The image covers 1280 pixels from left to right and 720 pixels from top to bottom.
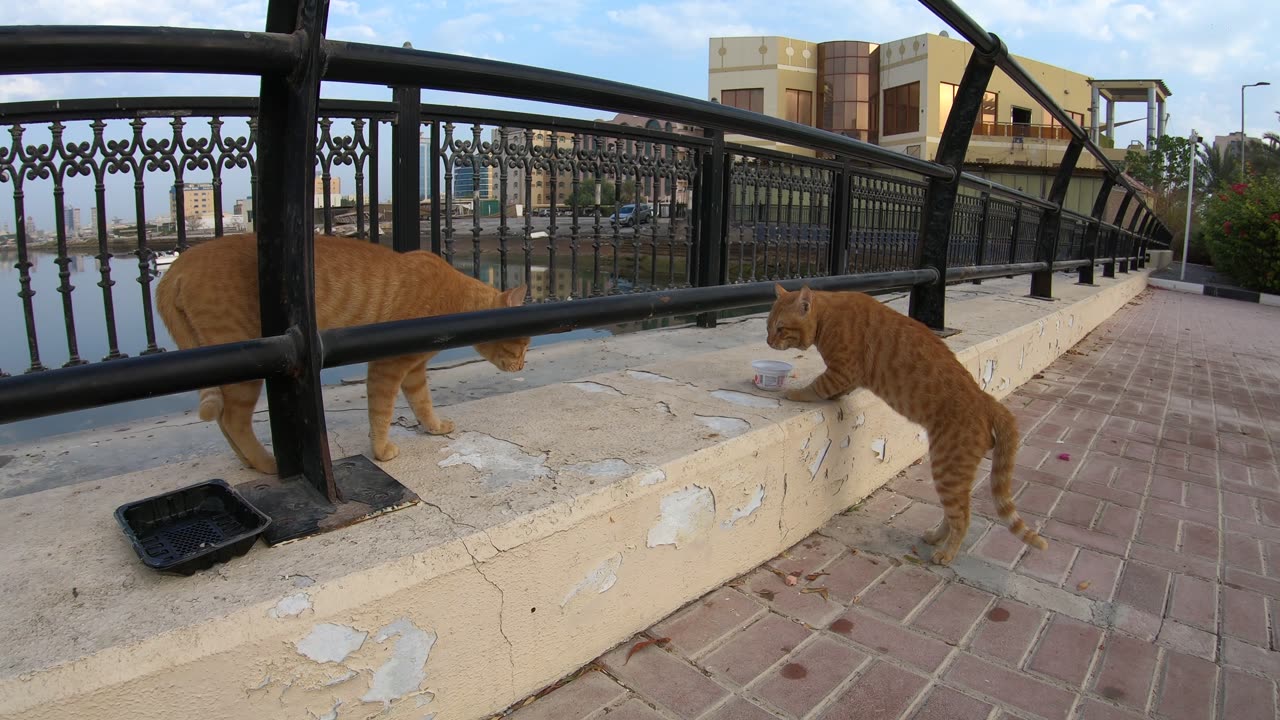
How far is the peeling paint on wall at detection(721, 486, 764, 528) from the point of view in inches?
81.9

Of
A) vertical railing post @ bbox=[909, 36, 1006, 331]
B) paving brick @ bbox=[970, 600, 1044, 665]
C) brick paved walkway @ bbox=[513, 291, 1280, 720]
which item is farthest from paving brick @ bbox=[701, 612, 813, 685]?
vertical railing post @ bbox=[909, 36, 1006, 331]

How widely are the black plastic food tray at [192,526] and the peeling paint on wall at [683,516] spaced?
0.89 m

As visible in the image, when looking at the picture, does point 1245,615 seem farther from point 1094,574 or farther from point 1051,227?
point 1051,227

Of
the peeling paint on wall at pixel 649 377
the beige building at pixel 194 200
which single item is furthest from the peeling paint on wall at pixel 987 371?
the beige building at pixel 194 200

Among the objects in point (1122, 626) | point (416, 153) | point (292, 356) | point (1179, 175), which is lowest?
point (1122, 626)

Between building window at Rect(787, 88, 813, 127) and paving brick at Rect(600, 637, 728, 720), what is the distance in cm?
3857

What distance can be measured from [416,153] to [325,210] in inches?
20.0

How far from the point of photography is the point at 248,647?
44.9 inches

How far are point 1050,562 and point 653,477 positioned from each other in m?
1.52

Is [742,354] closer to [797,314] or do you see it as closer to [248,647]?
[797,314]

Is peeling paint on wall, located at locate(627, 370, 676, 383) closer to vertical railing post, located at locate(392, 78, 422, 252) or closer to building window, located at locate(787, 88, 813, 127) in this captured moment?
vertical railing post, located at locate(392, 78, 422, 252)

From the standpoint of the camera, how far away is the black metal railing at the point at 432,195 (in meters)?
1.28

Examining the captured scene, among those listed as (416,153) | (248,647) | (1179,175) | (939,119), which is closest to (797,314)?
(416,153)

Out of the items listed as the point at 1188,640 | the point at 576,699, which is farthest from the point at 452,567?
the point at 1188,640
